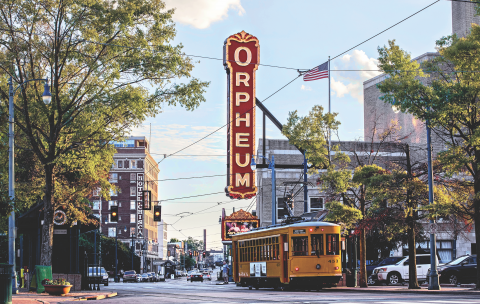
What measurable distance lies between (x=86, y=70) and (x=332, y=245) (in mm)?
13958

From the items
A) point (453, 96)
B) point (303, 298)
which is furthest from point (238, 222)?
point (303, 298)

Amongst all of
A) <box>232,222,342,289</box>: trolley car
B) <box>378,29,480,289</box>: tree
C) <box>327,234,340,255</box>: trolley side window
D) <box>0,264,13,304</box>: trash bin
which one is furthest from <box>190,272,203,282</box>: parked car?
<box>0,264,13,304</box>: trash bin

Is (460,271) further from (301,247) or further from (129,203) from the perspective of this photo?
(129,203)

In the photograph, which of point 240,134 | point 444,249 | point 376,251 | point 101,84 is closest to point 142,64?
point 101,84

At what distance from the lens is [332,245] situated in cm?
2561

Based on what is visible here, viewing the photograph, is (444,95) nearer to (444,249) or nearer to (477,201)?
(477,201)

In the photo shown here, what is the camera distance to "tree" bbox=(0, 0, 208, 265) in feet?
82.1

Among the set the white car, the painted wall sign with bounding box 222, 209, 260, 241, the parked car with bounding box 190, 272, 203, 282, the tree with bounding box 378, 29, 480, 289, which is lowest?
the parked car with bounding box 190, 272, 203, 282

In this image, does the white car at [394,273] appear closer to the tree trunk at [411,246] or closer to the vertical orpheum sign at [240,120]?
the tree trunk at [411,246]

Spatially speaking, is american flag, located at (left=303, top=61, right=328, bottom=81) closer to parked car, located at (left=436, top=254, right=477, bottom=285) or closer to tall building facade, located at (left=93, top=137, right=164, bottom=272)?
parked car, located at (left=436, top=254, right=477, bottom=285)

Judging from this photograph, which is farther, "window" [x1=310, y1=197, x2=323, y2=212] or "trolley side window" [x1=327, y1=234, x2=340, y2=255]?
"window" [x1=310, y1=197, x2=323, y2=212]

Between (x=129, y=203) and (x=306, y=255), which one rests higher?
(x=129, y=203)

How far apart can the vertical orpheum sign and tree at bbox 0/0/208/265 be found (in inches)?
914

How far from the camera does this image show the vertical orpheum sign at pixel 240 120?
164 ft
